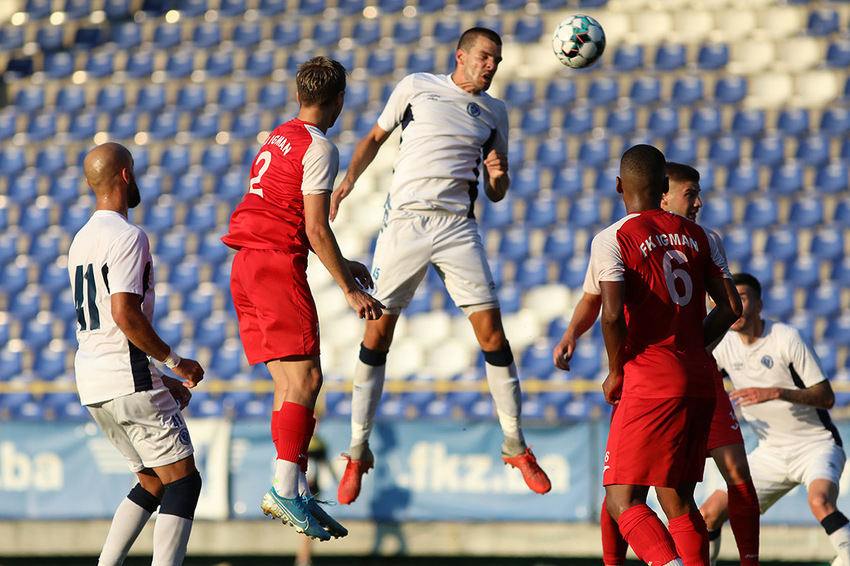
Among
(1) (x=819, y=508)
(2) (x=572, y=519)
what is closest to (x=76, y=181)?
(2) (x=572, y=519)

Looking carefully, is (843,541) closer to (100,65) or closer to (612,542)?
(612,542)

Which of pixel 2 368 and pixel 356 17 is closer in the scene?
pixel 2 368

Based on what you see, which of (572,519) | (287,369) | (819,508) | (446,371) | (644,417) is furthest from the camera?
(446,371)

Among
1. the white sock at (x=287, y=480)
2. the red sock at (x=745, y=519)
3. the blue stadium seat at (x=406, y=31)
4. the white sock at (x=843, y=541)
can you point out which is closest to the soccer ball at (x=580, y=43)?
the red sock at (x=745, y=519)

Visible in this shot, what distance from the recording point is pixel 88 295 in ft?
17.3

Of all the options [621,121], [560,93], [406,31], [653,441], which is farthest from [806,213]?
[653,441]

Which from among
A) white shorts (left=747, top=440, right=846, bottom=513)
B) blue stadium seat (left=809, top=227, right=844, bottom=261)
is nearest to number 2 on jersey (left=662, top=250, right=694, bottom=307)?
white shorts (left=747, top=440, right=846, bottom=513)

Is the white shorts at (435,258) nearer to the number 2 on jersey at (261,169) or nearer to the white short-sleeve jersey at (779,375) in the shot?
the number 2 on jersey at (261,169)

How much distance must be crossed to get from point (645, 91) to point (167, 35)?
8144 millimetres

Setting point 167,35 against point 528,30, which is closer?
point 528,30

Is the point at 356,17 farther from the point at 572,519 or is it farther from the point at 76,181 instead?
the point at 572,519

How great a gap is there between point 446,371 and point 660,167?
351 inches

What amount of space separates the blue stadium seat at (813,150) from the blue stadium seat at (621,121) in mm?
2479

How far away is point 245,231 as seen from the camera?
559cm
